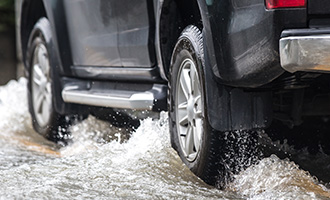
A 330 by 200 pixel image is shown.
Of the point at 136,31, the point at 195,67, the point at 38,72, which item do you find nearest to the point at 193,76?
the point at 195,67

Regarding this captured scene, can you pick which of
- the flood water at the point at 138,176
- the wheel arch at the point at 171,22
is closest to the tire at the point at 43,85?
the flood water at the point at 138,176

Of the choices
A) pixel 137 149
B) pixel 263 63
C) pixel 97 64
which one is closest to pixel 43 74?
pixel 97 64

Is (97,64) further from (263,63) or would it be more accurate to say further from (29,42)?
(263,63)

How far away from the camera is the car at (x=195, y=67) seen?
9.87 ft

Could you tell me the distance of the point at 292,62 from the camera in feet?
9.64

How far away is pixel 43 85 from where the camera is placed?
577 centimetres

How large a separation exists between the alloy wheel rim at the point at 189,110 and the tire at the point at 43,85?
1.85 meters

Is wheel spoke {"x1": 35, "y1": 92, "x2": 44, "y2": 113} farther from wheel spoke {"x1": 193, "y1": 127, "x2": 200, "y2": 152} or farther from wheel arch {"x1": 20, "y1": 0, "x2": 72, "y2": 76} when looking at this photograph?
wheel spoke {"x1": 193, "y1": 127, "x2": 200, "y2": 152}

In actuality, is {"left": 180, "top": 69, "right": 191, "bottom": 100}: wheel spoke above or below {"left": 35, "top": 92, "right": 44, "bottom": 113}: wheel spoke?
above

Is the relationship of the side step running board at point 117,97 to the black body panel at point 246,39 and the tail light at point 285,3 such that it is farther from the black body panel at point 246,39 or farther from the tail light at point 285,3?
the tail light at point 285,3

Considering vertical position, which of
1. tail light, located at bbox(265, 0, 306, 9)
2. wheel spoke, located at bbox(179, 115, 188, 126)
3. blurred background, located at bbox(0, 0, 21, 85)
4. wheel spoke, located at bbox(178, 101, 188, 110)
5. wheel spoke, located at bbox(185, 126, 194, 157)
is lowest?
blurred background, located at bbox(0, 0, 21, 85)

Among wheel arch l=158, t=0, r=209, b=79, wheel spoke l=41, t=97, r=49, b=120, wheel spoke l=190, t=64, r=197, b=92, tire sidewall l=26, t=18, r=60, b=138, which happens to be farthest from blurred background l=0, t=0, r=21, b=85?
wheel spoke l=190, t=64, r=197, b=92

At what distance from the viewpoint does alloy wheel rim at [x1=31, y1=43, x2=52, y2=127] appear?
567 centimetres

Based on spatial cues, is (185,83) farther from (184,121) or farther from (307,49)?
(307,49)
